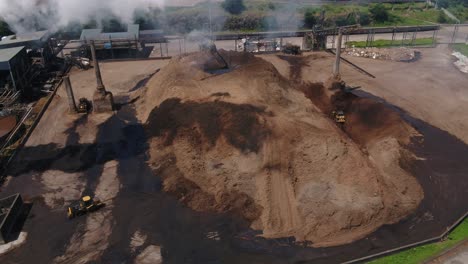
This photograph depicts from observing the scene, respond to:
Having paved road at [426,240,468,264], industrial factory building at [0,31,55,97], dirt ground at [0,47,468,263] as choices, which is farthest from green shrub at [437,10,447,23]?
industrial factory building at [0,31,55,97]

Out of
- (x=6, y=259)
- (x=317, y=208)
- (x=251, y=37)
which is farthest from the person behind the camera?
(x=251, y=37)

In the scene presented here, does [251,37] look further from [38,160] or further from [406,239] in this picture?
[406,239]

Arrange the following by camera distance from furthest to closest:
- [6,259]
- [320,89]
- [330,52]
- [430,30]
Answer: [430,30] → [330,52] → [320,89] → [6,259]

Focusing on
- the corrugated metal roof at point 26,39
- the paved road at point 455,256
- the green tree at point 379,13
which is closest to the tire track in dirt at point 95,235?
the paved road at point 455,256

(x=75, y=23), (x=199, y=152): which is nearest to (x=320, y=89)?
(x=199, y=152)

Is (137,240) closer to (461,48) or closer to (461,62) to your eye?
(461,62)

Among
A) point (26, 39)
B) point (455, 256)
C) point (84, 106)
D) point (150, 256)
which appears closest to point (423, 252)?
point (455, 256)
